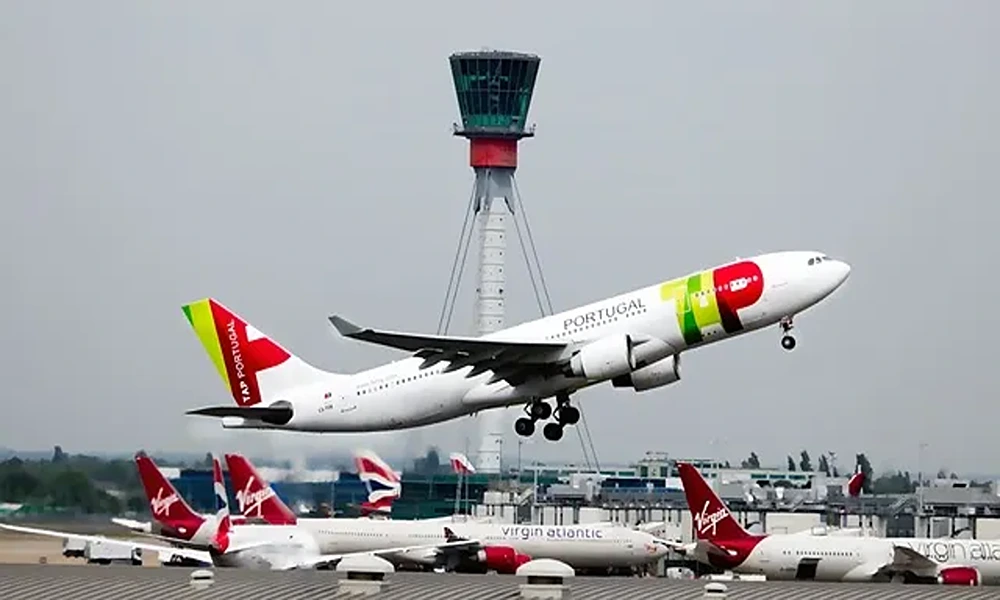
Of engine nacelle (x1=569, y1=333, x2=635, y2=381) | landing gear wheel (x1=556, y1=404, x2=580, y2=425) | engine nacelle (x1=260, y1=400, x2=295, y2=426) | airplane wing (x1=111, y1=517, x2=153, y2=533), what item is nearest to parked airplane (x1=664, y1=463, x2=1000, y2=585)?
landing gear wheel (x1=556, y1=404, x2=580, y2=425)

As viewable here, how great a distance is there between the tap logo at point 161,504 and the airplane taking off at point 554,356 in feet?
19.4

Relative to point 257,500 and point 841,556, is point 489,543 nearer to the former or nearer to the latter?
point 257,500

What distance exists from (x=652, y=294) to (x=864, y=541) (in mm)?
16643

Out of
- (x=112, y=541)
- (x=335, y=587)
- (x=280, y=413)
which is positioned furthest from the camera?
(x=112, y=541)

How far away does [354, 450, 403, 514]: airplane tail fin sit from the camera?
115 metres

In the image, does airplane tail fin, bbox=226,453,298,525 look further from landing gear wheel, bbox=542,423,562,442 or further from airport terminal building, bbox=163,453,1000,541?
landing gear wheel, bbox=542,423,562,442

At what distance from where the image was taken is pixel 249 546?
3292 inches

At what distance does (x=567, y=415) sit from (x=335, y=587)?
1038 inches

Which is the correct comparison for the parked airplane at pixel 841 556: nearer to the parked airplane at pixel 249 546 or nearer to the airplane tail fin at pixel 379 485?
the parked airplane at pixel 249 546

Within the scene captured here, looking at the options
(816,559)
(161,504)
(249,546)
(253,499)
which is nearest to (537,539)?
(253,499)

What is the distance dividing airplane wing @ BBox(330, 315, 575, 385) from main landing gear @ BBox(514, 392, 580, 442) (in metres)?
1.48

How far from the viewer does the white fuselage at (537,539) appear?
9225 centimetres

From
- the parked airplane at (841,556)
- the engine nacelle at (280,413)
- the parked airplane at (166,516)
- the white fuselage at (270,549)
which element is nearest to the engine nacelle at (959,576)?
the parked airplane at (841,556)

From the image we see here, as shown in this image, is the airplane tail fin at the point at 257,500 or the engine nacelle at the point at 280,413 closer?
the engine nacelle at the point at 280,413
